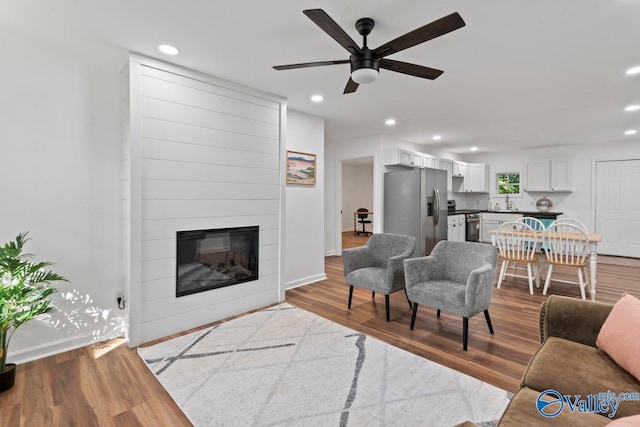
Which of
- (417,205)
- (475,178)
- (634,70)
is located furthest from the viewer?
(475,178)

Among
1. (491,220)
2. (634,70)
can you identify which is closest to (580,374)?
(634,70)

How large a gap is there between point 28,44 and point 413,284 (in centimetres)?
378

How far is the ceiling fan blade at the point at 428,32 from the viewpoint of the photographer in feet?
5.29

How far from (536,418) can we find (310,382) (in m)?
1.39

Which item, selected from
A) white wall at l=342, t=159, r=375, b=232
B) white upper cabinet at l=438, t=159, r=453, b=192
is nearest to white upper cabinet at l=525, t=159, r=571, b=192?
white upper cabinet at l=438, t=159, r=453, b=192

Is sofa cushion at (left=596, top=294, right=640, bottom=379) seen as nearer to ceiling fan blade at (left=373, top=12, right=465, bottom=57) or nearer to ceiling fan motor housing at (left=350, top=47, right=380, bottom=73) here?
ceiling fan blade at (left=373, top=12, right=465, bottom=57)

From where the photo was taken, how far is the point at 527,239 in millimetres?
4168

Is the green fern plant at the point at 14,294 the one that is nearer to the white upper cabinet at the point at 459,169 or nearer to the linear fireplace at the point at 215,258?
the linear fireplace at the point at 215,258

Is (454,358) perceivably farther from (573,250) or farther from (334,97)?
(334,97)

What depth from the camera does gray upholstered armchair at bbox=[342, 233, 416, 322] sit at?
310 centimetres

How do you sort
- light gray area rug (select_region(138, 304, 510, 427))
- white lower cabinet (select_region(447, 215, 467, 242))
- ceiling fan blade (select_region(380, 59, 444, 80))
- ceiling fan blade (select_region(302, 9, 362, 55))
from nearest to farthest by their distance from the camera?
ceiling fan blade (select_region(302, 9, 362, 55)) < light gray area rug (select_region(138, 304, 510, 427)) < ceiling fan blade (select_region(380, 59, 444, 80)) < white lower cabinet (select_region(447, 215, 467, 242))

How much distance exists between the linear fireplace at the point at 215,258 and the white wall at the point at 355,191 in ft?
24.1

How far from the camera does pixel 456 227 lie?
670 cm

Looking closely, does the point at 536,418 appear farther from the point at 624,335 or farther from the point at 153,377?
the point at 153,377
